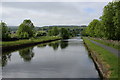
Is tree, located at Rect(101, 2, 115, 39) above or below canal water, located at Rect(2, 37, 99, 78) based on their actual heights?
above

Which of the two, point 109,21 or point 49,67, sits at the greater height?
point 109,21

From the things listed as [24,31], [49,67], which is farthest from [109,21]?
[24,31]

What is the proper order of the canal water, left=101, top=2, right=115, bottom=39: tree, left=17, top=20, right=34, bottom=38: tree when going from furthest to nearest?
1. left=17, top=20, right=34, bottom=38: tree
2. left=101, top=2, right=115, bottom=39: tree
3. the canal water

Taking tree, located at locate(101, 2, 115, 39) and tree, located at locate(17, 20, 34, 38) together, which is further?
tree, located at locate(17, 20, 34, 38)

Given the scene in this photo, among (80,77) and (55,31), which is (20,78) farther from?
(55,31)

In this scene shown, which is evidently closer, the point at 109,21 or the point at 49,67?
the point at 49,67

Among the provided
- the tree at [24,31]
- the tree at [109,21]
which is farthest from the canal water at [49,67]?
the tree at [24,31]

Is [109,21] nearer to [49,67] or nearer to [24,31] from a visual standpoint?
[49,67]

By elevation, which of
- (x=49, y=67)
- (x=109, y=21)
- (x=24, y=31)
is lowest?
(x=49, y=67)

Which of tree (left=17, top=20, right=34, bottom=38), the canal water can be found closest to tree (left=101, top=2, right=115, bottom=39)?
the canal water

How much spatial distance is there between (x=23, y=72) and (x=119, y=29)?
16.5 metres

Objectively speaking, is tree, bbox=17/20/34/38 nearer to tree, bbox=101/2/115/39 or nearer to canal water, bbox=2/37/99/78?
tree, bbox=101/2/115/39

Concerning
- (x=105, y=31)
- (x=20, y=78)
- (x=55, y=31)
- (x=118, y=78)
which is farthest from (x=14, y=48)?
(x=55, y=31)

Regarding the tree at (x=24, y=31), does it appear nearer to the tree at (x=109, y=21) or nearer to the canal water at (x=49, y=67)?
the tree at (x=109, y=21)
